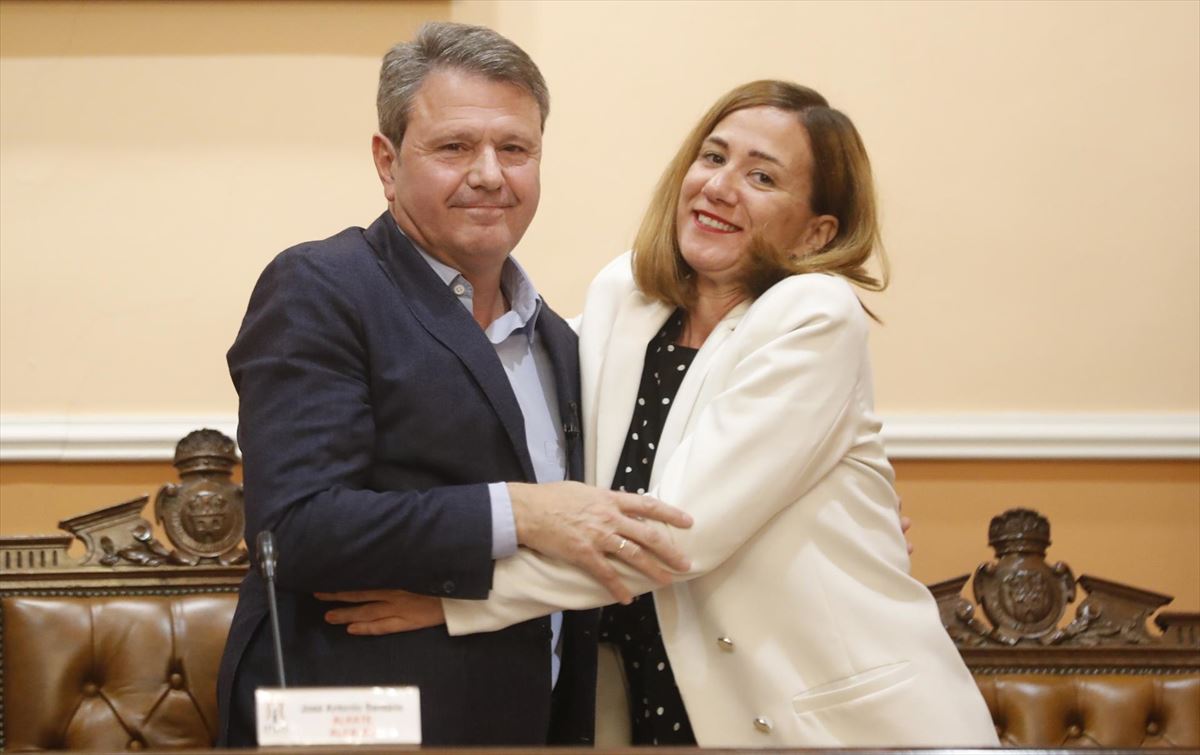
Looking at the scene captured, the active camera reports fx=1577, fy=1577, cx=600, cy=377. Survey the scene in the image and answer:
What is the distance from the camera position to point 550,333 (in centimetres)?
240

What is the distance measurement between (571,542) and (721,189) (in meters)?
0.64

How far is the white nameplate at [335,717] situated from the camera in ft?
4.96

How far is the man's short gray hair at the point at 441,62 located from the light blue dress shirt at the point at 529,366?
206 millimetres

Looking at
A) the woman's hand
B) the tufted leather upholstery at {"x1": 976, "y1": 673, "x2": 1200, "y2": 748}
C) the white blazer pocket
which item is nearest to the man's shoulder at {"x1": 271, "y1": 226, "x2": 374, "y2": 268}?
the woman's hand

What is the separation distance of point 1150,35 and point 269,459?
2.10 m

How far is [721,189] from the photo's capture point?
2.36 meters

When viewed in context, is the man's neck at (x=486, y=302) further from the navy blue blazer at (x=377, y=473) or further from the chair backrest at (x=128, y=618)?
the chair backrest at (x=128, y=618)

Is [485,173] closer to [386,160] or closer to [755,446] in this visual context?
[386,160]

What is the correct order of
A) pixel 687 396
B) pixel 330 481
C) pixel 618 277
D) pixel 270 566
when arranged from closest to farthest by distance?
pixel 270 566, pixel 330 481, pixel 687 396, pixel 618 277

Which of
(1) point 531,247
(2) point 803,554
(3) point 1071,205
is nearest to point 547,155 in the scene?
(1) point 531,247

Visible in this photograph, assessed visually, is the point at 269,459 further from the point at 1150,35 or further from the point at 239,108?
the point at 1150,35

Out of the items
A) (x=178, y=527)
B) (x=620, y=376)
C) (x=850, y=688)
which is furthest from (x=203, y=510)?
(x=850, y=688)

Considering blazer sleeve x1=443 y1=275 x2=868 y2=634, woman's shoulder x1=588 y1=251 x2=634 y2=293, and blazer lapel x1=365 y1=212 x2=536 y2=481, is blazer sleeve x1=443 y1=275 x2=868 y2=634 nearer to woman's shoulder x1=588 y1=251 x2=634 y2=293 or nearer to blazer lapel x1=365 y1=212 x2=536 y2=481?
blazer lapel x1=365 y1=212 x2=536 y2=481

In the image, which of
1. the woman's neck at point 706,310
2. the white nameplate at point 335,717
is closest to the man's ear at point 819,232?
the woman's neck at point 706,310
